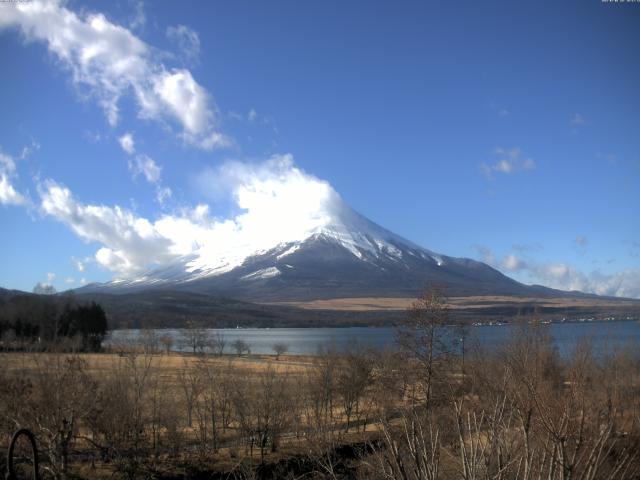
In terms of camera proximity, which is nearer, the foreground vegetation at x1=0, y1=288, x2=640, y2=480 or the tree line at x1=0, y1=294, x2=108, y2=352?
the foreground vegetation at x1=0, y1=288, x2=640, y2=480

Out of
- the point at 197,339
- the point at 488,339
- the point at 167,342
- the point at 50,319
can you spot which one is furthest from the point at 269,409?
the point at 197,339

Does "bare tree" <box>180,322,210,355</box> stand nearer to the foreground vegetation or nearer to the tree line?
the tree line

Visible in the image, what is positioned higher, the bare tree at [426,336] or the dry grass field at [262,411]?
the bare tree at [426,336]

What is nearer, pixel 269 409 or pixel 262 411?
pixel 269 409

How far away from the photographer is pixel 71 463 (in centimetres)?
2294

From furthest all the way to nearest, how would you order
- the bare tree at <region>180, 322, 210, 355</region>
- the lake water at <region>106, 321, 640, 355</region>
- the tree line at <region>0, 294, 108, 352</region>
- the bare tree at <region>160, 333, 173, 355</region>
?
the bare tree at <region>180, 322, 210, 355</region> → the tree line at <region>0, 294, 108, 352</region> → the bare tree at <region>160, 333, 173, 355</region> → the lake water at <region>106, 321, 640, 355</region>

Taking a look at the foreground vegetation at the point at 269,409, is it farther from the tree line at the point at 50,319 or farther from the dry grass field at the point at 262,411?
the tree line at the point at 50,319

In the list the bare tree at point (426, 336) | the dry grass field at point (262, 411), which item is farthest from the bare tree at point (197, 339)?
the bare tree at point (426, 336)

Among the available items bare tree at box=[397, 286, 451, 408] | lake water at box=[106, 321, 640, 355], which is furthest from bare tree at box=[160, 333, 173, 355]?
bare tree at box=[397, 286, 451, 408]

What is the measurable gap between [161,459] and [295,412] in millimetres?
7463

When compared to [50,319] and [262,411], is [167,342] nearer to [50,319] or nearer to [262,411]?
[50,319]

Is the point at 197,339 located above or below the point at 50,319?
below

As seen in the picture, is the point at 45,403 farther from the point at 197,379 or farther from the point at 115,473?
the point at 197,379

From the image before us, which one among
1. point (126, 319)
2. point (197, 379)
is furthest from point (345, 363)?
point (126, 319)
